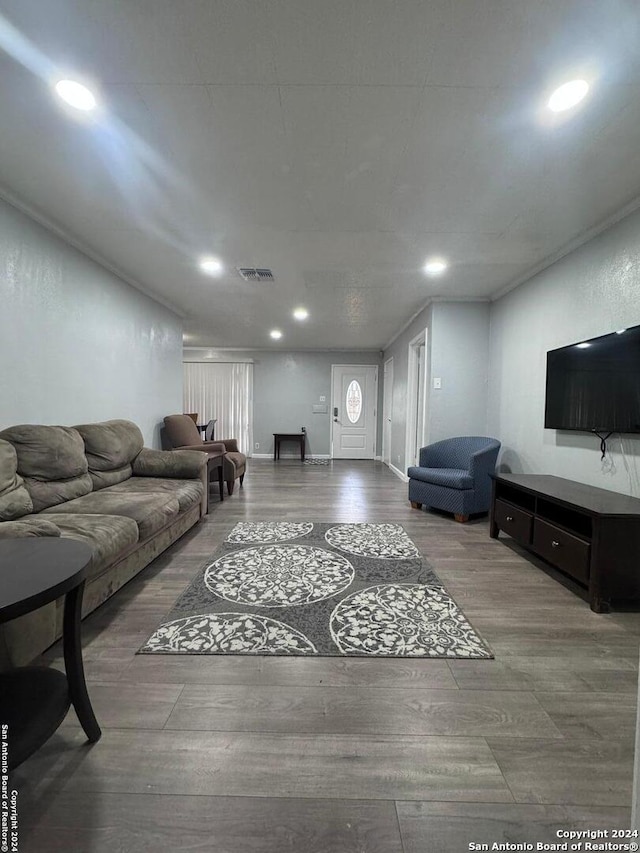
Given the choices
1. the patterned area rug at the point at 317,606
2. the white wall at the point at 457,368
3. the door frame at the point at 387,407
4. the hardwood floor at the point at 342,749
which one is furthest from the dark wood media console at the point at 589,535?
the door frame at the point at 387,407

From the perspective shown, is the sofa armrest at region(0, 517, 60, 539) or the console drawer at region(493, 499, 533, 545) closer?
the sofa armrest at region(0, 517, 60, 539)

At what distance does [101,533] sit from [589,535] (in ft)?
8.63

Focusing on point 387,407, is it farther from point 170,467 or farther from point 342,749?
point 342,749

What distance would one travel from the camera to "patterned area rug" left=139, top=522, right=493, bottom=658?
5.18ft

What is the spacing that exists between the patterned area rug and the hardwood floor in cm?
8

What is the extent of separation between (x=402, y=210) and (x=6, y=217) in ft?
8.35

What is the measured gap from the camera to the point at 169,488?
288 centimetres

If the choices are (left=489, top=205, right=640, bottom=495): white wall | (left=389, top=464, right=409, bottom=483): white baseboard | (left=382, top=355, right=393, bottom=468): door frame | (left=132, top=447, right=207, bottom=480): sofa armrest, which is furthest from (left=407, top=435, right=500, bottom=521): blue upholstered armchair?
(left=382, top=355, right=393, bottom=468): door frame

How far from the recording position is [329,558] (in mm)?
2520

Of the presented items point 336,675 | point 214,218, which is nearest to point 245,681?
point 336,675

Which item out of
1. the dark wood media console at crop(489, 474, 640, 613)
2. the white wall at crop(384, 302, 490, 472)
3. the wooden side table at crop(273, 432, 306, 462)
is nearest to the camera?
the dark wood media console at crop(489, 474, 640, 613)

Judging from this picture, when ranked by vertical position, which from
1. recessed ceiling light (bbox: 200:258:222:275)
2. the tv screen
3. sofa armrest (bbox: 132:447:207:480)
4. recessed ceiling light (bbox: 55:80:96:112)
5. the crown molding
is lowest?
sofa armrest (bbox: 132:447:207:480)

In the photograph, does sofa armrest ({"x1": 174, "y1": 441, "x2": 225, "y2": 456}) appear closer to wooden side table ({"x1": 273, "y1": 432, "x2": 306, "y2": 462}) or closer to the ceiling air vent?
the ceiling air vent

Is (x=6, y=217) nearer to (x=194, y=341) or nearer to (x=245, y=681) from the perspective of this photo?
(x=245, y=681)
